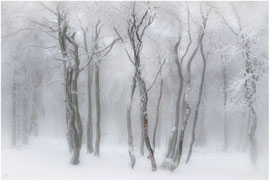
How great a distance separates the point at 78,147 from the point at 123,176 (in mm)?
2604

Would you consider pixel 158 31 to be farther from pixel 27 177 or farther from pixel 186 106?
pixel 27 177

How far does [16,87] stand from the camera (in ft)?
74.8

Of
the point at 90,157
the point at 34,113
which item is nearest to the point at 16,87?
the point at 34,113

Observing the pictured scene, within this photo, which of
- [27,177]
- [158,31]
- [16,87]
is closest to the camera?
[27,177]

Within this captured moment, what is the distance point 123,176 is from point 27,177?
4133 millimetres

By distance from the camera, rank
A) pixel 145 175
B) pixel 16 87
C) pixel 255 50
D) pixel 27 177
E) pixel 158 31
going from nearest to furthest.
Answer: pixel 27 177, pixel 255 50, pixel 145 175, pixel 158 31, pixel 16 87

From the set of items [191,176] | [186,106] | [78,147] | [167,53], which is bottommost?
[191,176]

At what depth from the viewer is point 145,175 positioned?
12680mm

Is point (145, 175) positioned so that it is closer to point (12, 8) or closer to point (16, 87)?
point (12, 8)

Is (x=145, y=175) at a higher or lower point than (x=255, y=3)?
lower

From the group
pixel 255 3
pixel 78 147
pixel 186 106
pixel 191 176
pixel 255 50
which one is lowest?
pixel 191 176

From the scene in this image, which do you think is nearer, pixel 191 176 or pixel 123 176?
pixel 123 176

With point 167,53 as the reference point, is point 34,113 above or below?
below

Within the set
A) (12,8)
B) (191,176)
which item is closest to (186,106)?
(191,176)
